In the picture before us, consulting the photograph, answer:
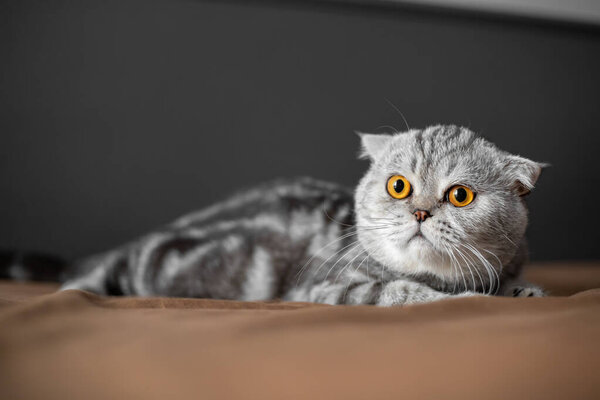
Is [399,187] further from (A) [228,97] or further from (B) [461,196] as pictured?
(A) [228,97]

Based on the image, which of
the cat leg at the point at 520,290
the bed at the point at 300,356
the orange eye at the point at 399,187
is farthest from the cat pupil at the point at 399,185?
the bed at the point at 300,356

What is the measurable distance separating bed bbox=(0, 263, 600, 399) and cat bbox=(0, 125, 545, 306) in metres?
0.30

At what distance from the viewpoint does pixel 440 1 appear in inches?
92.9

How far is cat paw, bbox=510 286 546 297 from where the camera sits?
1.12 meters

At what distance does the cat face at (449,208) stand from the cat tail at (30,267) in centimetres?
110

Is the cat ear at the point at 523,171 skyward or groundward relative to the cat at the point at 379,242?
skyward

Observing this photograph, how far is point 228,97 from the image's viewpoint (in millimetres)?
2248

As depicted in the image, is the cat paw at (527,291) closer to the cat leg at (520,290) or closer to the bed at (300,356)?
the cat leg at (520,290)

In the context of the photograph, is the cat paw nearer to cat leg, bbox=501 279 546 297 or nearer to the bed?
cat leg, bbox=501 279 546 297

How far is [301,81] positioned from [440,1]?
759 millimetres

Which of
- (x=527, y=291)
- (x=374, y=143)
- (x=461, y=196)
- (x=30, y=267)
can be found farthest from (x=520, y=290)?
(x=30, y=267)

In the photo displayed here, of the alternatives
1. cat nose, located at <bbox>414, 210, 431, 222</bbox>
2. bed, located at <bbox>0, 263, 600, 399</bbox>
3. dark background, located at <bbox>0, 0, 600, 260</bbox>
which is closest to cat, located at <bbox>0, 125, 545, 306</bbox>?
cat nose, located at <bbox>414, 210, 431, 222</bbox>

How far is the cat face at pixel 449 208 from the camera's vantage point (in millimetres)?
1075

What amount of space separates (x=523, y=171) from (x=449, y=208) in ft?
0.73
